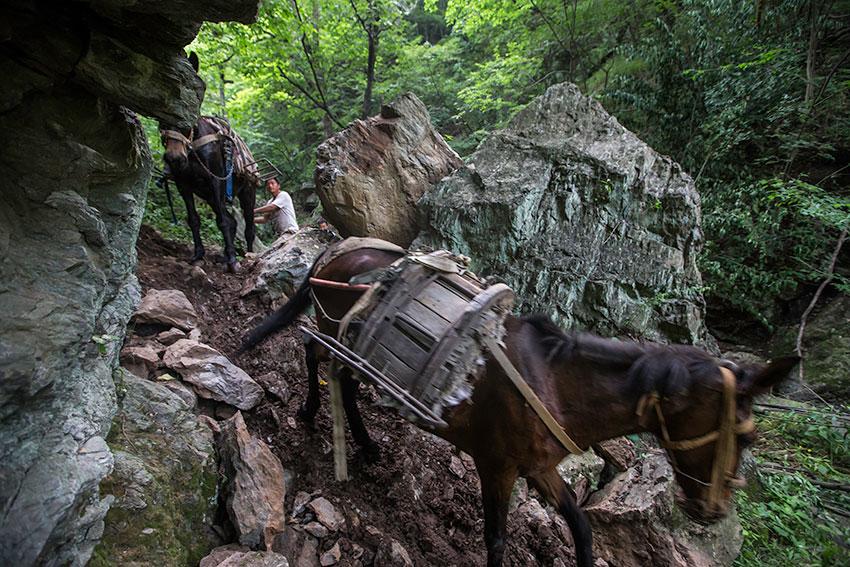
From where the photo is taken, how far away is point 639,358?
2316mm

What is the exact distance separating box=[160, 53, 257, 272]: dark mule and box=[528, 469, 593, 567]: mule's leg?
5.18 metres

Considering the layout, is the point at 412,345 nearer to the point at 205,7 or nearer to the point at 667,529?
the point at 205,7

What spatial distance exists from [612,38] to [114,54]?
965 centimetres

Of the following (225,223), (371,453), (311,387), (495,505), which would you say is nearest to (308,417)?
(311,387)

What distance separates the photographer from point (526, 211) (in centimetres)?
497

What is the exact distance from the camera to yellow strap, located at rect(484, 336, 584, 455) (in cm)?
232

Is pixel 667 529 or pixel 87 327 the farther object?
pixel 667 529

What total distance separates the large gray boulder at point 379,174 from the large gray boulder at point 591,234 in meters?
0.62

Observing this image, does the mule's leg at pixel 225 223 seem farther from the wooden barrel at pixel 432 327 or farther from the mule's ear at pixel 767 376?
the mule's ear at pixel 767 376

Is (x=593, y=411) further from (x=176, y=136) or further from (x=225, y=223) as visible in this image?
(x=176, y=136)

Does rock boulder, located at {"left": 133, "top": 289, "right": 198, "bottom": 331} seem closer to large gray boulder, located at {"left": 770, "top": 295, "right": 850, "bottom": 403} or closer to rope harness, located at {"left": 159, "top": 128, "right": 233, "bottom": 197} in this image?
rope harness, located at {"left": 159, "top": 128, "right": 233, "bottom": 197}

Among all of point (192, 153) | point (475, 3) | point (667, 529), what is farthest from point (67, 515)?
point (475, 3)

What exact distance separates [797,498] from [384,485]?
3.54 m

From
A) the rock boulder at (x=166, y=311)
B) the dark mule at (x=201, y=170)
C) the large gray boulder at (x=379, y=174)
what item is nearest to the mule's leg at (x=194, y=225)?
the dark mule at (x=201, y=170)
